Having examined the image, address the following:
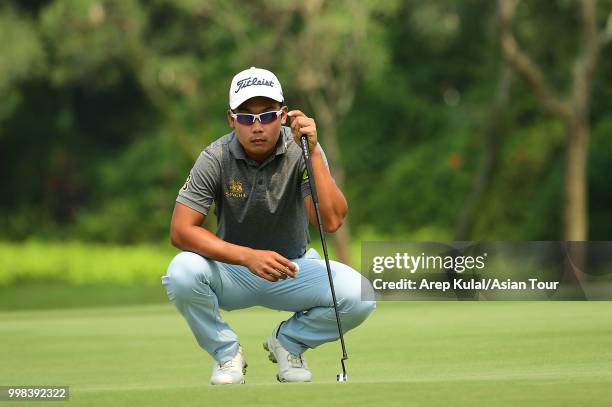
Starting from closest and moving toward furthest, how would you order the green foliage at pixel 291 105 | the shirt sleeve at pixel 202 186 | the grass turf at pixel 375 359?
the grass turf at pixel 375 359, the shirt sleeve at pixel 202 186, the green foliage at pixel 291 105

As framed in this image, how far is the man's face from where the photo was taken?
6.57 metres

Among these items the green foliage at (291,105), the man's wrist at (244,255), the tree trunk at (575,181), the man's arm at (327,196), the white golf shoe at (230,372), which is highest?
the green foliage at (291,105)

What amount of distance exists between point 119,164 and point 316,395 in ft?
89.3

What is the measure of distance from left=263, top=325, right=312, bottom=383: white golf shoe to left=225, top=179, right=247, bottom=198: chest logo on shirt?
78 centimetres

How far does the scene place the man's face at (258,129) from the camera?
657 cm

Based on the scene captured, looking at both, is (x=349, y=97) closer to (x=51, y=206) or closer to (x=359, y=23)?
(x=359, y=23)

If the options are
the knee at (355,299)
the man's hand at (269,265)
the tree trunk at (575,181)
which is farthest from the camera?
the tree trunk at (575,181)

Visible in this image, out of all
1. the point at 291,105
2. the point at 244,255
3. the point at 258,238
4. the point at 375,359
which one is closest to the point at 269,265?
the point at 244,255

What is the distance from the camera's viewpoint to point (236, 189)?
6.70 m

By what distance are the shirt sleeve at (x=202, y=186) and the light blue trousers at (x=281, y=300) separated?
0.82ft

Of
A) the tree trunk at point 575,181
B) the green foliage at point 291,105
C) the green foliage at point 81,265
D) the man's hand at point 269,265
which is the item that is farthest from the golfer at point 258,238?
the green foliage at point 81,265

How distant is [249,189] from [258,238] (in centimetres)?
26

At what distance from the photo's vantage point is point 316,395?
5.59 m

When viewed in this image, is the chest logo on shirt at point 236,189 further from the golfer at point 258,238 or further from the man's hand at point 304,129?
the man's hand at point 304,129
